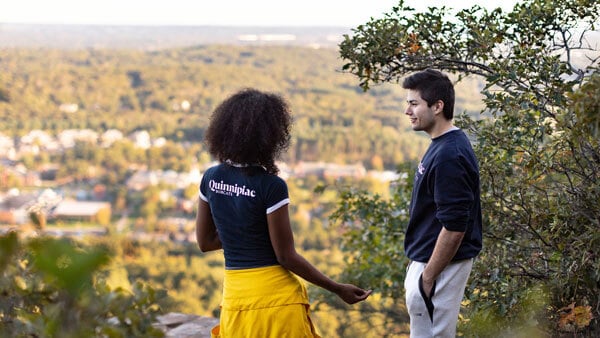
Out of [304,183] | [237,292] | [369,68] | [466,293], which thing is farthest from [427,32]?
[304,183]

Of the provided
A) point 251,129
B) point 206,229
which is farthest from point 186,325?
point 251,129

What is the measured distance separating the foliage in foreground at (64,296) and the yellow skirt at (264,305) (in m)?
0.85

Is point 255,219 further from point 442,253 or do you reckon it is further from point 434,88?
point 434,88

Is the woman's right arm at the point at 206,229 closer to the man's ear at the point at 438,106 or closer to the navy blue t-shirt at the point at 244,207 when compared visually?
the navy blue t-shirt at the point at 244,207

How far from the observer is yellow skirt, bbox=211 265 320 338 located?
6.93 feet

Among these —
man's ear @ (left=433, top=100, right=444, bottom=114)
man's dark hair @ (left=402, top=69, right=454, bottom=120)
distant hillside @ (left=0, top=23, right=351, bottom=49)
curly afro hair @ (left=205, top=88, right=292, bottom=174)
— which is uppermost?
man's dark hair @ (left=402, top=69, right=454, bottom=120)

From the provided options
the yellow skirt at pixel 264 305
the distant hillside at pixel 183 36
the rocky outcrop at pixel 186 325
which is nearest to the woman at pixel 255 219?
the yellow skirt at pixel 264 305

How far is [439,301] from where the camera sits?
7.52ft

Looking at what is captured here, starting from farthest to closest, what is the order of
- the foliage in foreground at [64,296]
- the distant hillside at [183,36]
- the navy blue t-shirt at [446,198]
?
the distant hillside at [183,36] < the navy blue t-shirt at [446,198] < the foliage in foreground at [64,296]

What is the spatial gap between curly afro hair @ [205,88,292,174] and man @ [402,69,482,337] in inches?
Answer: 18.9

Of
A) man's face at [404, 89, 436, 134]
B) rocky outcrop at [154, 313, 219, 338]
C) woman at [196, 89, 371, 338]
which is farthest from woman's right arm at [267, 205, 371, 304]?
rocky outcrop at [154, 313, 219, 338]

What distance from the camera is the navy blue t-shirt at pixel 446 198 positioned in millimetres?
2178

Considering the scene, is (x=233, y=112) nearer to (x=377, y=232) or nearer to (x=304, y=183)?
(x=377, y=232)

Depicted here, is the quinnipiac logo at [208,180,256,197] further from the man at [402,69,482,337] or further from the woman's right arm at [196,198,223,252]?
the man at [402,69,482,337]
